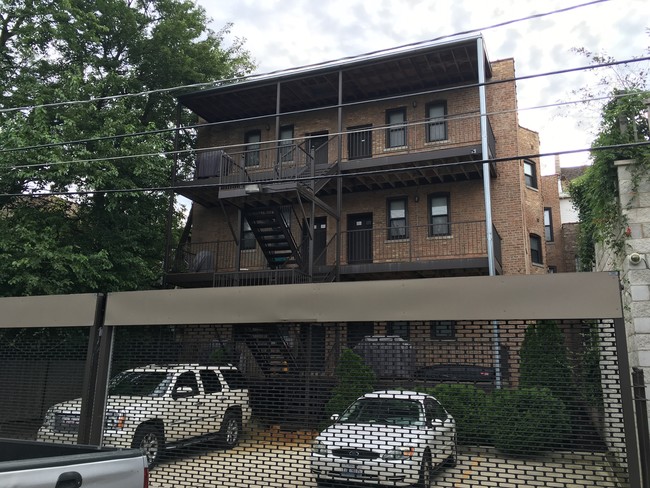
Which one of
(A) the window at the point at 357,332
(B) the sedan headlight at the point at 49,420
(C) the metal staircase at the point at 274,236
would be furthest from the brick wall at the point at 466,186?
(B) the sedan headlight at the point at 49,420

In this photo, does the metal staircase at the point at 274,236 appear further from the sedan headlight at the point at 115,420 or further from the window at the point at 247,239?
the sedan headlight at the point at 115,420

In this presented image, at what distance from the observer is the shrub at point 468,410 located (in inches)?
227

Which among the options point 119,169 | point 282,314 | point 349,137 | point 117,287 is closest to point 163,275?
point 117,287

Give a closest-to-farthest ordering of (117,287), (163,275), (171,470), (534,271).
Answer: (171,470) < (117,287) < (163,275) < (534,271)

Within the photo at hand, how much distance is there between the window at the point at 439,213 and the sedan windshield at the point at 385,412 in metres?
11.3

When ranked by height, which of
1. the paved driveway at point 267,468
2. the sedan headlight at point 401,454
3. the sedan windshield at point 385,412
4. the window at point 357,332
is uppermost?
the window at point 357,332

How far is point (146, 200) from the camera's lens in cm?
1822

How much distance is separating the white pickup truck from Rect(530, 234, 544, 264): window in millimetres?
18951

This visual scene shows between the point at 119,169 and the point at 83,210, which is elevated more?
the point at 119,169

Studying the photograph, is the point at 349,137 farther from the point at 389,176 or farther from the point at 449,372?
the point at 449,372

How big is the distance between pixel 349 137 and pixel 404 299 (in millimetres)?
13304

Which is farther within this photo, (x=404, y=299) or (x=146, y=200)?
(x=146, y=200)

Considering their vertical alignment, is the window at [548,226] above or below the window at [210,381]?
above

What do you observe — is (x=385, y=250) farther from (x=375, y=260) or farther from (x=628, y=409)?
(x=628, y=409)
